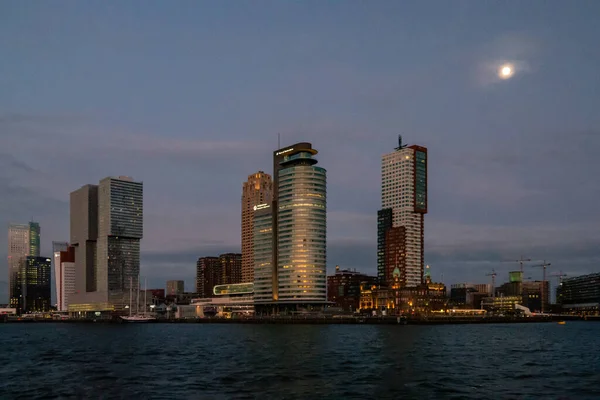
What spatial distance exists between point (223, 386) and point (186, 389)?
4063 mm

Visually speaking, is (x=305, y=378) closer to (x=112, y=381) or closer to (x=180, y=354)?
(x=112, y=381)

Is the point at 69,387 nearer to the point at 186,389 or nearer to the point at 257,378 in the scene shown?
→ the point at 186,389

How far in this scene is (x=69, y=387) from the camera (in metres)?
67.9

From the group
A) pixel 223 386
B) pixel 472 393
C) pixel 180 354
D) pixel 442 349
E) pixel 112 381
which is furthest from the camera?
pixel 442 349

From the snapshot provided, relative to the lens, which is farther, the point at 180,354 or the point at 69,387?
the point at 180,354

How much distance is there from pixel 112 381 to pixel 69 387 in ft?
17.2

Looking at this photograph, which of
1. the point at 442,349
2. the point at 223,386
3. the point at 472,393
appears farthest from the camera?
the point at 442,349

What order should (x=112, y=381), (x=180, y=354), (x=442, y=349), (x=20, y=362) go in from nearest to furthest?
(x=112, y=381) < (x=20, y=362) < (x=180, y=354) < (x=442, y=349)

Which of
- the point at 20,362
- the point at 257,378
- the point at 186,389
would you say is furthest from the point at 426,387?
the point at 20,362

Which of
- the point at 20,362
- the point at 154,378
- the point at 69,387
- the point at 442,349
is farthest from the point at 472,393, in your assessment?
the point at 20,362

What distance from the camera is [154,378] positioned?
7419 centimetres

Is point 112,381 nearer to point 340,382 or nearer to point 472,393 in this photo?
point 340,382

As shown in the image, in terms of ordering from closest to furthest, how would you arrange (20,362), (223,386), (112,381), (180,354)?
(223,386) → (112,381) → (20,362) → (180,354)

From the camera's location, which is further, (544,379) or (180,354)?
(180,354)
